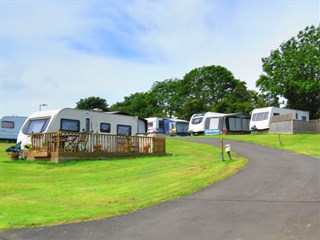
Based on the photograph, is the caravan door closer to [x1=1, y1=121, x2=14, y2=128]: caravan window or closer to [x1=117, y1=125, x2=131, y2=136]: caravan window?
[x1=117, y1=125, x2=131, y2=136]: caravan window

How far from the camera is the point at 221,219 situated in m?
7.33

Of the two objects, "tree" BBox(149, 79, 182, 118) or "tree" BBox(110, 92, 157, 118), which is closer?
"tree" BBox(149, 79, 182, 118)

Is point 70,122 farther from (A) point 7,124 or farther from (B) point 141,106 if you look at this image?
(B) point 141,106

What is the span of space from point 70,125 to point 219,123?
21.4 m

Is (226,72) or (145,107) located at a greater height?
(226,72)

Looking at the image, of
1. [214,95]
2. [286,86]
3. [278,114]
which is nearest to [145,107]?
[214,95]

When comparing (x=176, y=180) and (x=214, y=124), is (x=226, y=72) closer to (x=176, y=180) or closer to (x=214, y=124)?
(x=214, y=124)

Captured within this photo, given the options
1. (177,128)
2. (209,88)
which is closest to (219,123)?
(177,128)

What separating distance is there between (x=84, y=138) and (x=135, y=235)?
1256 centimetres

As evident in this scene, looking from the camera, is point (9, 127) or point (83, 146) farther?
point (9, 127)

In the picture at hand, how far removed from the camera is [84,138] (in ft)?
61.7

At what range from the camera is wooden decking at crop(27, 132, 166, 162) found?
59.0 ft

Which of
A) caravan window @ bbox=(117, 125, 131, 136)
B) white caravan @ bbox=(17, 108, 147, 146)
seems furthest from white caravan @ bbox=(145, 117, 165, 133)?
white caravan @ bbox=(17, 108, 147, 146)

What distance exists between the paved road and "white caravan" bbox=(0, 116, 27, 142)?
2972cm
